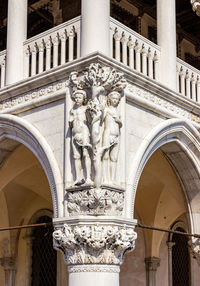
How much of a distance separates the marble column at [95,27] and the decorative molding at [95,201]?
2051 mm

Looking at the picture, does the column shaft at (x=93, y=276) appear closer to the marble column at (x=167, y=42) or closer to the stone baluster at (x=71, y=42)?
the stone baluster at (x=71, y=42)

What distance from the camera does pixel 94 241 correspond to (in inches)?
343

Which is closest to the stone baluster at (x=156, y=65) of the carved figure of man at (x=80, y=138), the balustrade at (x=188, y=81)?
the balustrade at (x=188, y=81)

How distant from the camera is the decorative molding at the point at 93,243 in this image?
28.6 feet

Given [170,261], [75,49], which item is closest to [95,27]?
[75,49]

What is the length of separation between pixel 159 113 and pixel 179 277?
6.40 m

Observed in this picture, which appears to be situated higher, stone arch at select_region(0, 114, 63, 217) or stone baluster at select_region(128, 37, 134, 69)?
stone baluster at select_region(128, 37, 134, 69)

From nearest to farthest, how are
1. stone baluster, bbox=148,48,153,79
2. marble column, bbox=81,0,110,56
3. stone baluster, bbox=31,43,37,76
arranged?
1. marble column, bbox=81,0,110,56
2. stone baluster, bbox=31,43,37,76
3. stone baluster, bbox=148,48,153,79

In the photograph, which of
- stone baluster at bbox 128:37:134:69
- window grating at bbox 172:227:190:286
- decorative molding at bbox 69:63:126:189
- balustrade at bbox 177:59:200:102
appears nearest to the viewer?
decorative molding at bbox 69:63:126:189

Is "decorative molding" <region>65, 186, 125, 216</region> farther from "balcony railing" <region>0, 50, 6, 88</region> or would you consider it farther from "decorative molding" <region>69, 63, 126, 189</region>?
"balcony railing" <region>0, 50, 6, 88</region>

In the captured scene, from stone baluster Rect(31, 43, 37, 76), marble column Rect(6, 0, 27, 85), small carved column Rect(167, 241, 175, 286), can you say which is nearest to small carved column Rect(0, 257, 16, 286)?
small carved column Rect(167, 241, 175, 286)

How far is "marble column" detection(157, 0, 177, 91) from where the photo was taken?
35.0 feet

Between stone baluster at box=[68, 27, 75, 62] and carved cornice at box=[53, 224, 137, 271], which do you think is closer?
carved cornice at box=[53, 224, 137, 271]

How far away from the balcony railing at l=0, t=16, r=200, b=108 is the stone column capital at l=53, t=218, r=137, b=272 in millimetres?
2560
